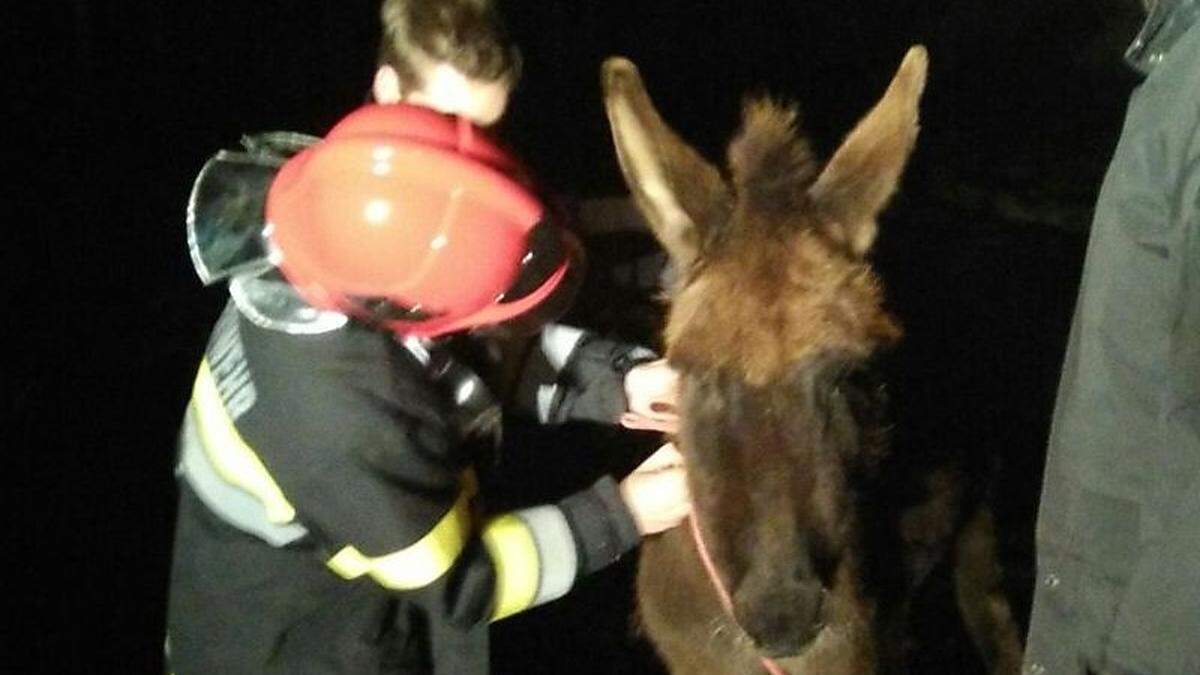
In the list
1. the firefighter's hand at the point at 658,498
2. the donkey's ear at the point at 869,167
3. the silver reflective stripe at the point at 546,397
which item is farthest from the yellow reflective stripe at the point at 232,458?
the donkey's ear at the point at 869,167

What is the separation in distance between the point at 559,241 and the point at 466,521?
1.65ft

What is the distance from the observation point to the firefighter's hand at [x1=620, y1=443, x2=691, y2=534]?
2.40 meters

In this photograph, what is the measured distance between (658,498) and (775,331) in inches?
17.9

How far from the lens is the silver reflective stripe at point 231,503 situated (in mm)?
2316

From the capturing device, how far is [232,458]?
226 centimetres

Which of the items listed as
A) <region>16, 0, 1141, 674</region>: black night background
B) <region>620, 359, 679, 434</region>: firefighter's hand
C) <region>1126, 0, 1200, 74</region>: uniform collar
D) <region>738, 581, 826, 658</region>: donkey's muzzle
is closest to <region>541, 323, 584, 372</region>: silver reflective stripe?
<region>620, 359, 679, 434</region>: firefighter's hand

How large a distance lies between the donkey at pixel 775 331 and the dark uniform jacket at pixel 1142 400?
361 mm

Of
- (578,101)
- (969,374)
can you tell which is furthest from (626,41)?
(969,374)

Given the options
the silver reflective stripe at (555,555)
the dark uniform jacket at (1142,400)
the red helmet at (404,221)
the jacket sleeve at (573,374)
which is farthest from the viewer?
the jacket sleeve at (573,374)

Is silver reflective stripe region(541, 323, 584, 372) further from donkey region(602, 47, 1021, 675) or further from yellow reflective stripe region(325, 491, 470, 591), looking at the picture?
yellow reflective stripe region(325, 491, 470, 591)

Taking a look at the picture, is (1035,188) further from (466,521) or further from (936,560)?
(466,521)

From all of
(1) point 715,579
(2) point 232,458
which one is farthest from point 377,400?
(1) point 715,579

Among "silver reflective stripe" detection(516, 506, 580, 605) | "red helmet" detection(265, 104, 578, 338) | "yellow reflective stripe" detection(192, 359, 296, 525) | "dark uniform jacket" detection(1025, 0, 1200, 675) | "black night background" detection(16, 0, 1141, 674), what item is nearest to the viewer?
"dark uniform jacket" detection(1025, 0, 1200, 675)

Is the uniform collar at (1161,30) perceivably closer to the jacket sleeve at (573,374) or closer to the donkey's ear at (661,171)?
the donkey's ear at (661,171)
